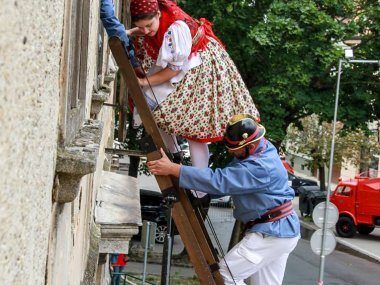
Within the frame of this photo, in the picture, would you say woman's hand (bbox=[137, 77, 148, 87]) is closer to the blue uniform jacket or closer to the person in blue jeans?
the blue uniform jacket

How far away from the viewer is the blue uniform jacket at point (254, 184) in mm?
4414

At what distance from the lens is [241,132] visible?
14.7ft

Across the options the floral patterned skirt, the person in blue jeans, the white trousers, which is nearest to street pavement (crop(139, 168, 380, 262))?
the person in blue jeans

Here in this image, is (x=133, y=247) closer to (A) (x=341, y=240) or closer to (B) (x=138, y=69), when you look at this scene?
(A) (x=341, y=240)

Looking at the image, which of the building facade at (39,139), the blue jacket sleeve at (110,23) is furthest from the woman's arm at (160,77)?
the building facade at (39,139)

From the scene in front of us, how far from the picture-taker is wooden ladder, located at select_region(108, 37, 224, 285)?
4254 mm

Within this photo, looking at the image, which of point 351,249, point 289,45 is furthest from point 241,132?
point 351,249

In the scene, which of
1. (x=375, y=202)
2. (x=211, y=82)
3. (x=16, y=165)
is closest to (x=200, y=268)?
(x=211, y=82)

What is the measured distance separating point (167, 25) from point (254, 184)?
105 cm

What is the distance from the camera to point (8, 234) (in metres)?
1.38

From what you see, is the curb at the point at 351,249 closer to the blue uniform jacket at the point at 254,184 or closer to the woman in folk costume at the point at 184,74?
the blue uniform jacket at the point at 254,184

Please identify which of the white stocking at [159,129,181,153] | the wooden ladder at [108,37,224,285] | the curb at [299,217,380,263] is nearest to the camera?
the wooden ladder at [108,37,224,285]

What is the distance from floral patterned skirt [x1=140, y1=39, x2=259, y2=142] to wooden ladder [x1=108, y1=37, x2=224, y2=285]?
0.31 metres

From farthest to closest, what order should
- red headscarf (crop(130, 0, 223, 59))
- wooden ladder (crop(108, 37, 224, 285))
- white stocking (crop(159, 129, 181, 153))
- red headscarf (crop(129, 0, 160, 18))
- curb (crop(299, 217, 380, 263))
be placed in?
curb (crop(299, 217, 380, 263))
white stocking (crop(159, 129, 181, 153))
red headscarf (crop(130, 0, 223, 59))
red headscarf (crop(129, 0, 160, 18))
wooden ladder (crop(108, 37, 224, 285))
